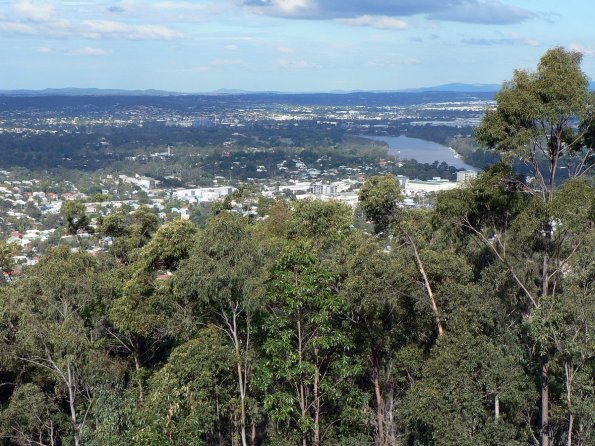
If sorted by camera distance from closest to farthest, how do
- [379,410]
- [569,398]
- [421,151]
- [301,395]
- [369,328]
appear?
1. [569,398]
2. [301,395]
3. [379,410]
4. [369,328]
5. [421,151]

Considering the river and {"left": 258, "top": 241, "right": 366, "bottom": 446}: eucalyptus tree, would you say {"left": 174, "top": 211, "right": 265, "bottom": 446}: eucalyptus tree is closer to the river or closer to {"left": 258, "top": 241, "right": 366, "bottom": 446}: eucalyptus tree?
{"left": 258, "top": 241, "right": 366, "bottom": 446}: eucalyptus tree

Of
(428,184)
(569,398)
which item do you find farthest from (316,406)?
(428,184)

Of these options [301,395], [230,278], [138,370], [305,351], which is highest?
[230,278]

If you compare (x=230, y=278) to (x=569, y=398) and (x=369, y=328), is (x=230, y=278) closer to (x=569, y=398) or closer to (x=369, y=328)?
(x=369, y=328)

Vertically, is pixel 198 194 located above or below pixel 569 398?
below

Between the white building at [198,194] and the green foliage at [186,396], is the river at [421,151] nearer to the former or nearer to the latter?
the white building at [198,194]

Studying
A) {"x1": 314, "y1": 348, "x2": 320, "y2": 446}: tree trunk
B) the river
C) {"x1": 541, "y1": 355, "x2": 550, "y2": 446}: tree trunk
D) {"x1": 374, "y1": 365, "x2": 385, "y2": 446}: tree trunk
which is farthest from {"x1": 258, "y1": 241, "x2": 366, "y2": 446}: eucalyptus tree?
the river

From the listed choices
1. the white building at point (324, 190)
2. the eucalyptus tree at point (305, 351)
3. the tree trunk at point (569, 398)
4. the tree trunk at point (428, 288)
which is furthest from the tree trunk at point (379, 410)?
the white building at point (324, 190)

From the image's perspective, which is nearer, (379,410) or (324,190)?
(379,410)
